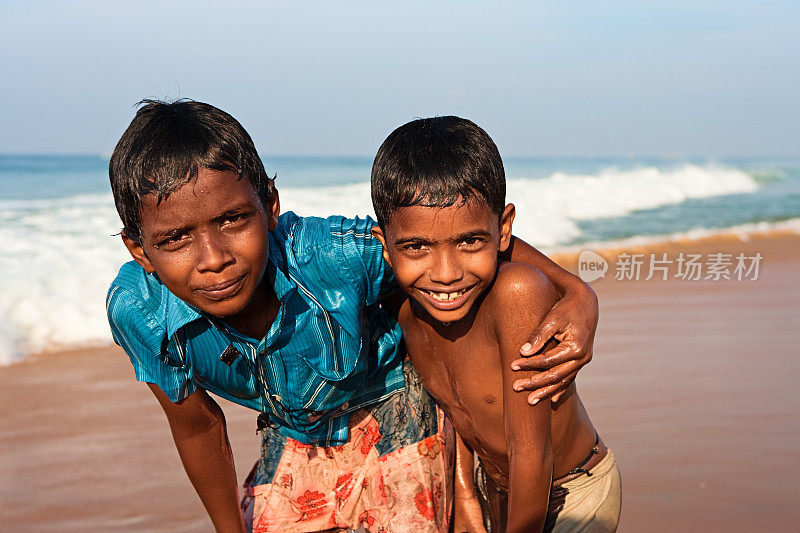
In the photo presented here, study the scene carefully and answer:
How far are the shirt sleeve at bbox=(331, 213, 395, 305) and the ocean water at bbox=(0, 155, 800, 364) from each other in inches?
151

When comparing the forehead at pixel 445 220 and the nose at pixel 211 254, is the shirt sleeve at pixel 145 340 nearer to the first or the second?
the nose at pixel 211 254

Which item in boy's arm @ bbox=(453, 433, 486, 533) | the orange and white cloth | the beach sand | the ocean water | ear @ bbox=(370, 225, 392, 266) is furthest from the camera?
the ocean water

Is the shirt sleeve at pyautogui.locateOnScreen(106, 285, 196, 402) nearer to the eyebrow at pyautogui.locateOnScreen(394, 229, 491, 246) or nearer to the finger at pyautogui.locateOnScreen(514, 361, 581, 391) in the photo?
the eyebrow at pyautogui.locateOnScreen(394, 229, 491, 246)

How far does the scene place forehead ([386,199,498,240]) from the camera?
2.06m

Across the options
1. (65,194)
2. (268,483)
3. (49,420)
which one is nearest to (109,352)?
(49,420)

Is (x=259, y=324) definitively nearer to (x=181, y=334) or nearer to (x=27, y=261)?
(x=181, y=334)

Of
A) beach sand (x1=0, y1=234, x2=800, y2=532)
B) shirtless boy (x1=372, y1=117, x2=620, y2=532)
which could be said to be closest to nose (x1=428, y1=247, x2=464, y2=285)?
shirtless boy (x1=372, y1=117, x2=620, y2=532)

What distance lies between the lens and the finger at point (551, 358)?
1993 mm

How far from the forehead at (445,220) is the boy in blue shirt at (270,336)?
0.46 ft

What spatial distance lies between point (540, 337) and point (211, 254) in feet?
2.64

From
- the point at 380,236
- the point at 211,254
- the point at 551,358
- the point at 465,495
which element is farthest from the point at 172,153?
the point at 465,495

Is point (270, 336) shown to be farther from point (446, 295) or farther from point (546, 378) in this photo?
point (546, 378)

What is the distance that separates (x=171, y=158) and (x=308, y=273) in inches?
17.8

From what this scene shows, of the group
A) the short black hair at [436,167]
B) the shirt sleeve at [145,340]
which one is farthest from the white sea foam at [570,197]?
the shirt sleeve at [145,340]
